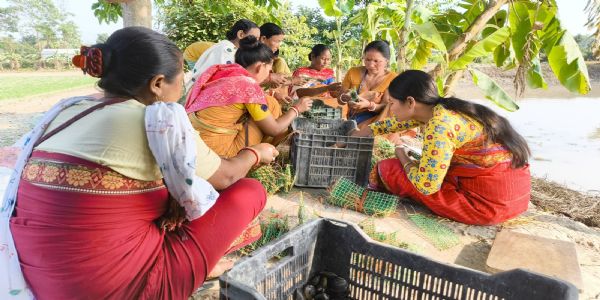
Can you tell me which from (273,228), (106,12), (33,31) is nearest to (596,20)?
(273,228)

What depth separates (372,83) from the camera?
446 centimetres

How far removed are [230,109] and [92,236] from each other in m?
1.72

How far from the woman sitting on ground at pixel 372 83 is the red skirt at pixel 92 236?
290 cm

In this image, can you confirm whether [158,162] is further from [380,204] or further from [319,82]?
[319,82]

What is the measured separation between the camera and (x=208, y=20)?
849cm

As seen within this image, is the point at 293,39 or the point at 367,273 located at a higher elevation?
the point at 293,39

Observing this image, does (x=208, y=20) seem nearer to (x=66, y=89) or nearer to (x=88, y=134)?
(x=88, y=134)

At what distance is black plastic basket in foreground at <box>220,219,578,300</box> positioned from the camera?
4.41 ft

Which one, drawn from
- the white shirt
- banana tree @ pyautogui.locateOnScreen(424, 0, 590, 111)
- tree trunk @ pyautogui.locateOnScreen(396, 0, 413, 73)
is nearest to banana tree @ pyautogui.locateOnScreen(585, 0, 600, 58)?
banana tree @ pyautogui.locateOnScreen(424, 0, 590, 111)

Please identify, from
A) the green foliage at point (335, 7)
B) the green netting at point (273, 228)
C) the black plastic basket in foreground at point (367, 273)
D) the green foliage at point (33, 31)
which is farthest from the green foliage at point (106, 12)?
the green foliage at point (33, 31)

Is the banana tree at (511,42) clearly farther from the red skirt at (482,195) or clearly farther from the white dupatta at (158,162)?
the white dupatta at (158,162)

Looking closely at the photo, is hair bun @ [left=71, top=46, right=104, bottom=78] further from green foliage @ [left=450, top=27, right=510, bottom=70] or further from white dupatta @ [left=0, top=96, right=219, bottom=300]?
green foliage @ [left=450, top=27, right=510, bottom=70]

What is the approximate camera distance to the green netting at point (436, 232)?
2639mm

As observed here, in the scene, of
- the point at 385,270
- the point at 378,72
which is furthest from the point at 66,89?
the point at 385,270
